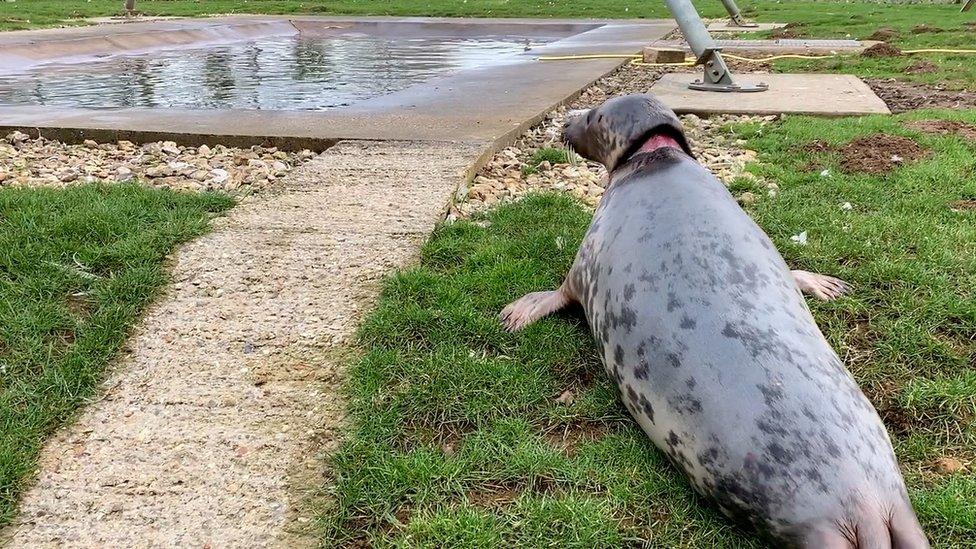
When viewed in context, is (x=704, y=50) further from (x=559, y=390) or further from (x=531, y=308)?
(x=559, y=390)

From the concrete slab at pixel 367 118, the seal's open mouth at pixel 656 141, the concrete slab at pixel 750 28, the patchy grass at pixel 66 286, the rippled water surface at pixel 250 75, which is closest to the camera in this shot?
the patchy grass at pixel 66 286

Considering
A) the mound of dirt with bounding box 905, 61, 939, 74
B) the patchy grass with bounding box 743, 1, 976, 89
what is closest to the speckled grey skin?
the patchy grass with bounding box 743, 1, 976, 89

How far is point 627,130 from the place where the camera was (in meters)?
3.78

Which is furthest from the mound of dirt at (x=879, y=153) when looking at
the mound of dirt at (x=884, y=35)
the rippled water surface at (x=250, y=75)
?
the mound of dirt at (x=884, y=35)

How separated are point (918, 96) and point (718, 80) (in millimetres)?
2055

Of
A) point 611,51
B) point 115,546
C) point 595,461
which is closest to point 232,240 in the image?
point 115,546

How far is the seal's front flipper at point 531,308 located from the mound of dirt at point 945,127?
422cm

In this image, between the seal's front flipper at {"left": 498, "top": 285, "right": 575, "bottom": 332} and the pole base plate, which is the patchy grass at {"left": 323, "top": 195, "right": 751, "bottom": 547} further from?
the pole base plate

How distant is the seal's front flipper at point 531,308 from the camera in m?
3.25

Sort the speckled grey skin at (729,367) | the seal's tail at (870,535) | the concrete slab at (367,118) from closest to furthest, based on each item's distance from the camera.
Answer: the seal's tail at (870,535) < the speckled grey skin at (729,367) < the concrete slab at (367,118)

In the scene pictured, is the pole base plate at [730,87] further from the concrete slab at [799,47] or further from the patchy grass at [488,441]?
the patchy grass at [488,441]

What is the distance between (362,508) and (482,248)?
6.12 feet

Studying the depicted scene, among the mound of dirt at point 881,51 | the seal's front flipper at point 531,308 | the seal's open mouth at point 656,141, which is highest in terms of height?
the seal's open mouth at point 656,141

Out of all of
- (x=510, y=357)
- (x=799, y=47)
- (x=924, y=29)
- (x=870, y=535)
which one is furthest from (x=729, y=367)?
(x=924, y=29)
